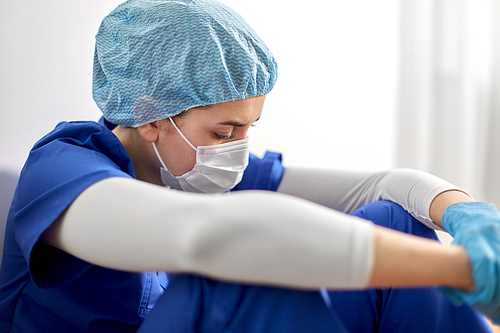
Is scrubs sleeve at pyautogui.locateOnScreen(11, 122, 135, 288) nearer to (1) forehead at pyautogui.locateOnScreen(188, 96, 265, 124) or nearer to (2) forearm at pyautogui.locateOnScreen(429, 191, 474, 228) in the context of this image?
(1) forehead at pyautogui.locateOnScreen(188, 96, 265, 124)

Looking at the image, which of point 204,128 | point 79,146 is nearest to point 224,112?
point 204,128

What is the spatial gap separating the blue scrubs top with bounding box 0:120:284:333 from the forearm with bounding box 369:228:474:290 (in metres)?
0.42

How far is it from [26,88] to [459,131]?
5.61 ft

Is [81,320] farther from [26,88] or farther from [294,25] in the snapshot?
[294,25]

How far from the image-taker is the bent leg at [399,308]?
2.58 ft

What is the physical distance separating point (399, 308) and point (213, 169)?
0.50 m

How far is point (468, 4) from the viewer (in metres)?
1.78

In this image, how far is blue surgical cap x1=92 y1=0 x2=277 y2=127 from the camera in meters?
0.83

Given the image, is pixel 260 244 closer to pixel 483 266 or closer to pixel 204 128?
pixel 483 266

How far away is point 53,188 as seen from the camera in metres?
0.63

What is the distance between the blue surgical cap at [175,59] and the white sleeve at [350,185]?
1.20 ft

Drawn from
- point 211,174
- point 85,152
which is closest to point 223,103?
point 211,174

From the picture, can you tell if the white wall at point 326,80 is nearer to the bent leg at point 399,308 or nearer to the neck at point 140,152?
the neck at point 140,152

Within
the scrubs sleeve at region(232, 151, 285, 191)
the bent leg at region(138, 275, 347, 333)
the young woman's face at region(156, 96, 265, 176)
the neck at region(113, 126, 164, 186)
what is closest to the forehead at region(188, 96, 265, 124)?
the young woman's face at region(156, 96, 265, 176)
